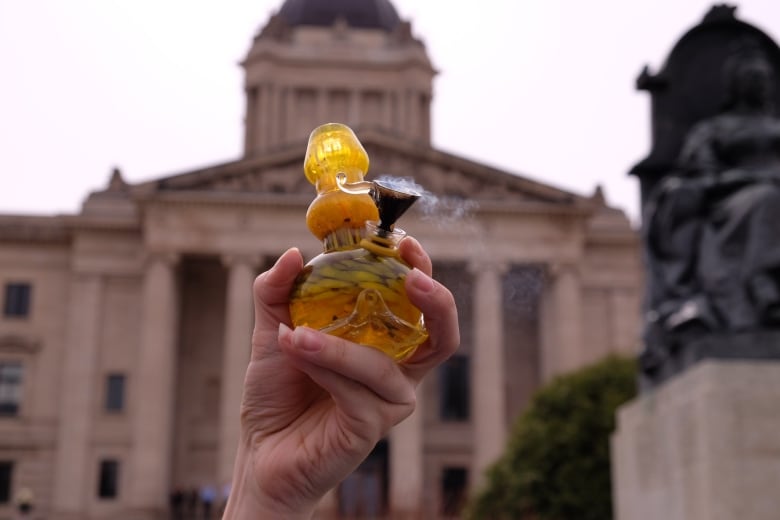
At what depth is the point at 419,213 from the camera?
4.08 m

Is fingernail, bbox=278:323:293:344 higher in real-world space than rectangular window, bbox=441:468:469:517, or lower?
lower

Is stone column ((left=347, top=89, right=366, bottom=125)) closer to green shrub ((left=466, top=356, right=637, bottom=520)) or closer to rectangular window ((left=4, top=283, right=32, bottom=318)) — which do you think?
rectangular window ((left=4, top=283, right=32, bottom=318))

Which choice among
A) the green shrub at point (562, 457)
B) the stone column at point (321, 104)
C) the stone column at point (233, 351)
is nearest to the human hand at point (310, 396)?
the green shrub at point (562, 457)

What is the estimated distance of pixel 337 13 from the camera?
86812 mm

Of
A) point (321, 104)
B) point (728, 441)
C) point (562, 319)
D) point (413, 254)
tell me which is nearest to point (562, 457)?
point (562, 319)

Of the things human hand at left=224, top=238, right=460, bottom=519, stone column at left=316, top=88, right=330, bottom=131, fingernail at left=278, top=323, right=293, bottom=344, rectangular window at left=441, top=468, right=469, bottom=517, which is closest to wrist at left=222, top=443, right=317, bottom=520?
human hand at left=224, top=238, right=460, bottom=519

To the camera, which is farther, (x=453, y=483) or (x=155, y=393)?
(x=453, y=483)

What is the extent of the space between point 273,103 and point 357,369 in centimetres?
7912

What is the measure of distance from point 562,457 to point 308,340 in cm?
3751

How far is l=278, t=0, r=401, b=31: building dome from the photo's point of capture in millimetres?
86125

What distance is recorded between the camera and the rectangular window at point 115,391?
191ft

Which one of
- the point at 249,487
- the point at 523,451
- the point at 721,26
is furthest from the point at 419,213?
the point at 523,451

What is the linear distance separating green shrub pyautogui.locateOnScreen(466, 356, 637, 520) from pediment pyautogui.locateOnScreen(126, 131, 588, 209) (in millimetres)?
16899

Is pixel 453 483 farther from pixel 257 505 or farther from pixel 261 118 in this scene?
pixel 257 505
